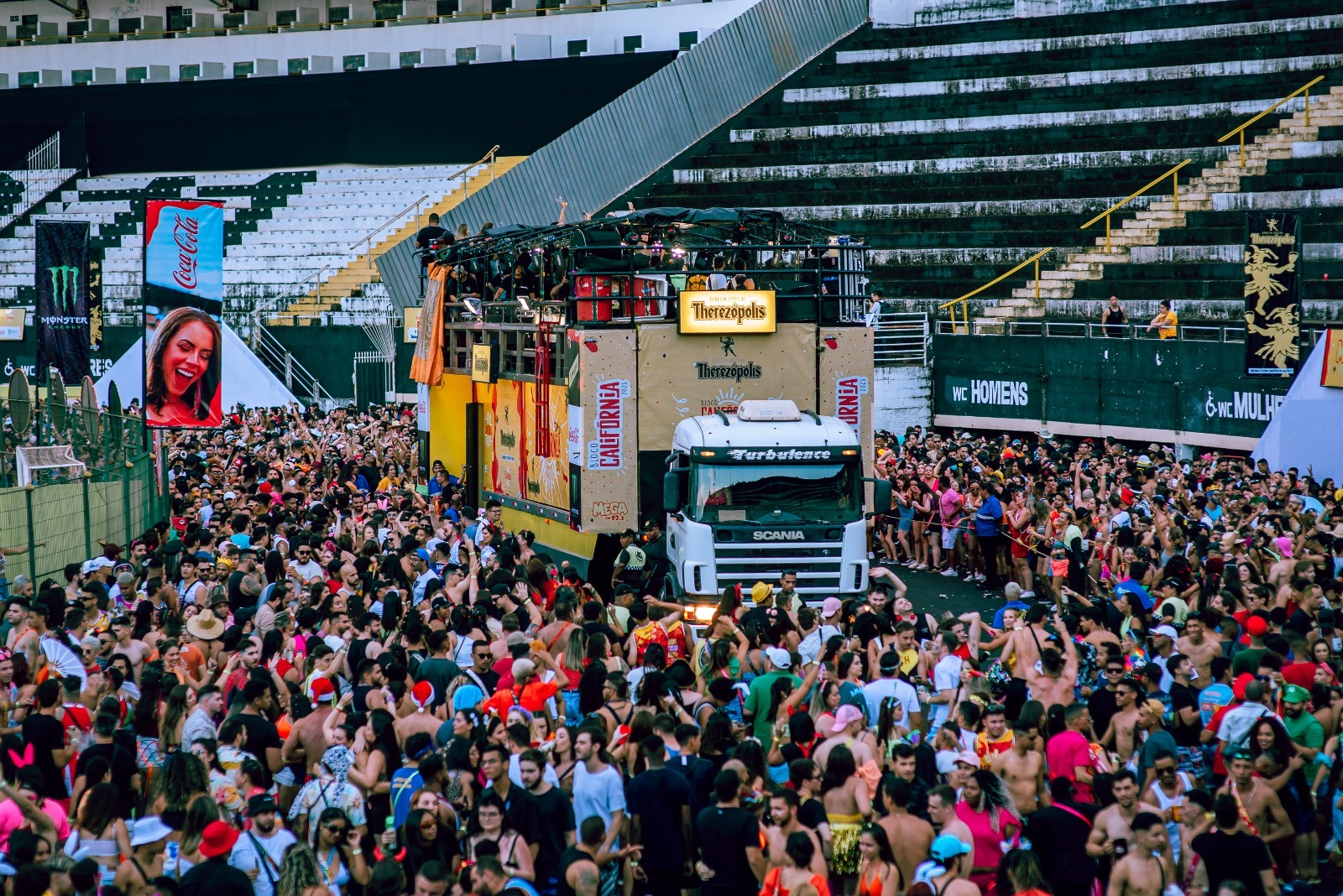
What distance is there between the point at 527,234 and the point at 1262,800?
46.1 feet

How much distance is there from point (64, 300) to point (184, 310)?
5607 millimetres

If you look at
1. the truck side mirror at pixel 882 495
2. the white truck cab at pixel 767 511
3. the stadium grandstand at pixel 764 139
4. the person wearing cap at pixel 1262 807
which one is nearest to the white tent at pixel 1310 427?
the stadium grandstand at pixel 764 139

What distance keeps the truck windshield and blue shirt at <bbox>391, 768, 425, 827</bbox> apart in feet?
25.1

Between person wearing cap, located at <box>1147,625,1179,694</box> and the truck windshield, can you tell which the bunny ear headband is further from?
the truck windshield

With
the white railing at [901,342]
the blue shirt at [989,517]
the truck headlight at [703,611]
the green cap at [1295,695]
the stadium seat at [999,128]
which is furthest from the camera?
the stadium seat at [999,128]

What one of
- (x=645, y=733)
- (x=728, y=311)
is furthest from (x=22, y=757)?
(x=728, y=311)

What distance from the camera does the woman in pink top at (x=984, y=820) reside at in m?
8.46

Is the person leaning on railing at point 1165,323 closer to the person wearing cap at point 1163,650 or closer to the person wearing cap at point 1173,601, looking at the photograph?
the person wearing cap at point 1173,601

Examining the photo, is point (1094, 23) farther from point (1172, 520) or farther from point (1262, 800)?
point (1262, 800)

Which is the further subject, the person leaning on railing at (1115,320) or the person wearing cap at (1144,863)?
the person leaning on railing at (1115,320)

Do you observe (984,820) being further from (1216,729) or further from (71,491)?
(71,491)

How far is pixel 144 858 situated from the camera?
27.1ft

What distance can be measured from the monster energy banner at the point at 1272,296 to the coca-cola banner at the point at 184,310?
14.8 m

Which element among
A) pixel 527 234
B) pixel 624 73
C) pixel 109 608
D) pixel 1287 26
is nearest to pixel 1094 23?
pixel 1287 26
